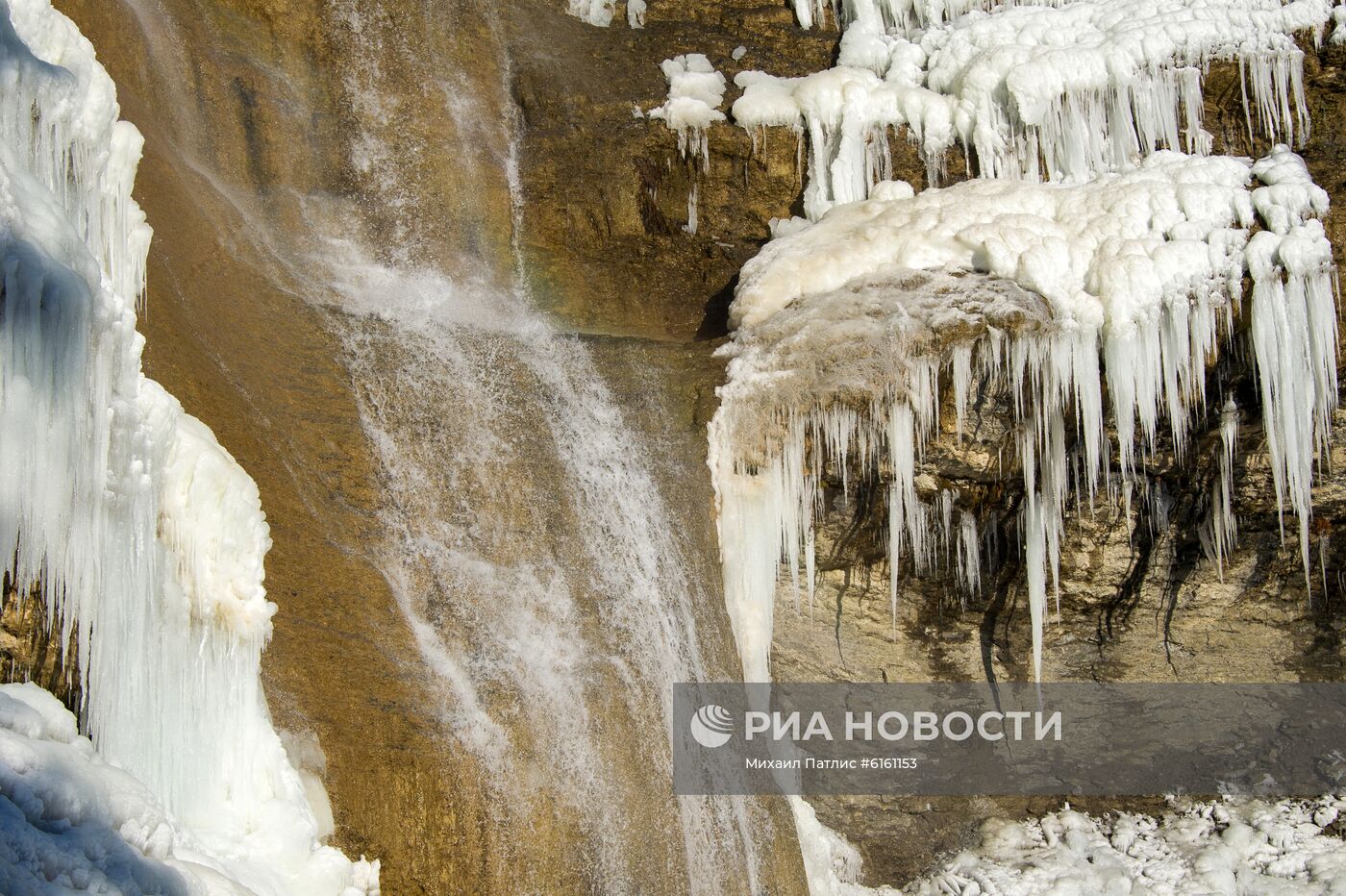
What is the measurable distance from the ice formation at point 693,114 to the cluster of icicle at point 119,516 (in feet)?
16.2

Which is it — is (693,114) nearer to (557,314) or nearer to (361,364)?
(557,314)

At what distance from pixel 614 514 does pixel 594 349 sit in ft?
4.84

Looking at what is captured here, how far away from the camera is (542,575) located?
740 cm

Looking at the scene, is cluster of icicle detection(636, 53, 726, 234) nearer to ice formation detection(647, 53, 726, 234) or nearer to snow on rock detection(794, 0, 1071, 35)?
ice formation detection(647, 53, 726, 234)

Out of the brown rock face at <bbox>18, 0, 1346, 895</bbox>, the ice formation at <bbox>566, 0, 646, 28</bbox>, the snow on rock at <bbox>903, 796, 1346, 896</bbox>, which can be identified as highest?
the ice formation at <bbox>566, 0, 646, 28</bbox>

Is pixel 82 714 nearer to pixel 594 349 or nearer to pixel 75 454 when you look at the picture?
pixel 75 454

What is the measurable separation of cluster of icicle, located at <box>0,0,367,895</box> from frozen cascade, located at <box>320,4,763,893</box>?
1045 mm

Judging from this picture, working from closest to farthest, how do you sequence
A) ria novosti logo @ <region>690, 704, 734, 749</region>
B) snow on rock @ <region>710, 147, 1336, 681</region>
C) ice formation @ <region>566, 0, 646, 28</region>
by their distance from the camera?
ria novosti logo @ <region>690, 704, 734, 749</region>, snow on rock @ <region>710, 147, 1336, 681</region>, ice formation @ <region>566, 0, 646, 28</region>

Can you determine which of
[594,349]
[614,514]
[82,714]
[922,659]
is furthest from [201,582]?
[922,659]

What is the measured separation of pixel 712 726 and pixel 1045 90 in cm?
563

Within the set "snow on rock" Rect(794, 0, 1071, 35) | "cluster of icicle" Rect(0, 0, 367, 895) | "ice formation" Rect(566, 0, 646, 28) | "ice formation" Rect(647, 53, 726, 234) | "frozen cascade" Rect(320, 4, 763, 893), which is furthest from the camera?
"ice formation" Rect(566, 0, 646, 28)

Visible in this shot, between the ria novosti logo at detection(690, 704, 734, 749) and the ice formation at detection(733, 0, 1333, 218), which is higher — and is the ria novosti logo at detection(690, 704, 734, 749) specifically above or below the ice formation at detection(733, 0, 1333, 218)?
below

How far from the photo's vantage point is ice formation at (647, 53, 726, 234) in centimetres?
1043

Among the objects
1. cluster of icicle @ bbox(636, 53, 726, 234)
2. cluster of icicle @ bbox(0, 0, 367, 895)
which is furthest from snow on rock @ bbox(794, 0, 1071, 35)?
cluster of icicle @ bbox(0, 0, 367, 895)
